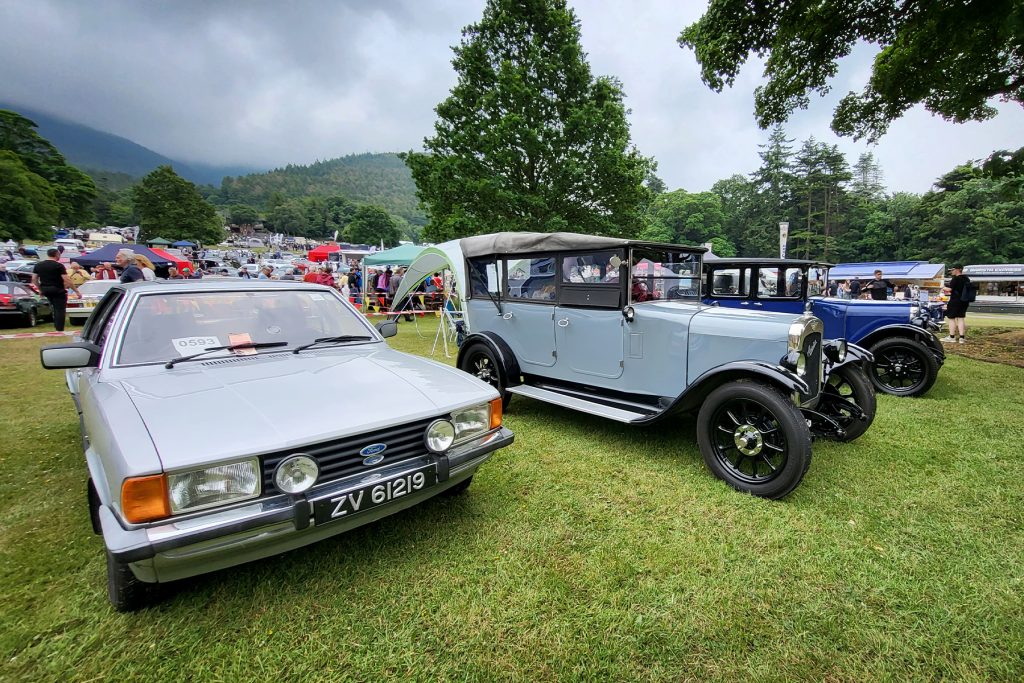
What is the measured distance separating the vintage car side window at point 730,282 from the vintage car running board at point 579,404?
3.52 metres

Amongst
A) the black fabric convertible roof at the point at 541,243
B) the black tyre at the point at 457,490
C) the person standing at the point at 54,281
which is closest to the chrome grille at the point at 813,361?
the black fabric convertible roof at the point at 541,243

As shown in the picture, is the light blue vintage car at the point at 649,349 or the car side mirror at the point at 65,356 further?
the light blue vintage car at the point at 649,349

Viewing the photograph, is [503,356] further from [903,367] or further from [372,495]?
[903,367]

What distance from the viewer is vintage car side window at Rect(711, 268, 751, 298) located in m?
6.56

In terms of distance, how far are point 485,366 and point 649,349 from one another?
2237 millimetres

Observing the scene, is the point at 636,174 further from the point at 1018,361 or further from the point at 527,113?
the point at 1018,361

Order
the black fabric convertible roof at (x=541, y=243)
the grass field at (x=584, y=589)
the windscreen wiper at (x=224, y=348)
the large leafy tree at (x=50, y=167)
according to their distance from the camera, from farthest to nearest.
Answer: the large leafy tree at (x=50, y=167) → the black fabric convertible roof at (x=541, y=243) → the windscreen wiper at (x=224, y=348) → the grass field at (x=584, y=589)

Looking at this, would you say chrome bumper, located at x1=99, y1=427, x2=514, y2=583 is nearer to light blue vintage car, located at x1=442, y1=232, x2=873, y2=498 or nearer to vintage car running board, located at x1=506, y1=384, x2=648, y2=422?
vintage car running board, located at x1=506, y1=384, x2=648, y2=422

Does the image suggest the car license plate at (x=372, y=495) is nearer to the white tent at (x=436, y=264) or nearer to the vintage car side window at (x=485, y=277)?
the vintage car side window at (x=485, y=277)

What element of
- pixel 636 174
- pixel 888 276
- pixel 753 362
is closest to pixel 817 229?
pixel 888 276

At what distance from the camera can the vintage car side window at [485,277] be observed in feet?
17.7

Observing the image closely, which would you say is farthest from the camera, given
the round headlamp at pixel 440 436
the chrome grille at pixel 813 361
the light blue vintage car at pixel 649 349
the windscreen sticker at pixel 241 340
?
the chrome grille at pixel 813 361

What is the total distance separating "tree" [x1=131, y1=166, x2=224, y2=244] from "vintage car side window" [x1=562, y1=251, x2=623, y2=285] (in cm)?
8499

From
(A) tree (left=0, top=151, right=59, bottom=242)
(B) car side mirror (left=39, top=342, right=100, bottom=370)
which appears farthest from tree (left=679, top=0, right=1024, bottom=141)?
(A) tree (left=0, top=151, right=59, bottom=242)
